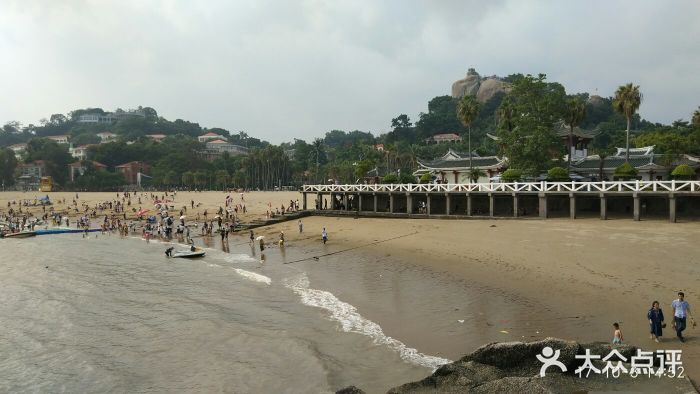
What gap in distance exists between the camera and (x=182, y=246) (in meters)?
38.2

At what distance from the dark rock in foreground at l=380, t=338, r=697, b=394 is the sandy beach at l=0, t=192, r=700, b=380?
70.3 inches

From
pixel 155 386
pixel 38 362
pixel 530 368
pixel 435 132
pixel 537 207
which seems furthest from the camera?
pixel 435 132

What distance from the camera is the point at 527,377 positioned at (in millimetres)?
8672

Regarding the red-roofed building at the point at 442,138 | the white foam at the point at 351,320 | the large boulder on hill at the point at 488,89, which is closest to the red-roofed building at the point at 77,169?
the red-roofed building at the point at 442,138

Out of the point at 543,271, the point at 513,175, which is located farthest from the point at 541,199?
the point at 543,271

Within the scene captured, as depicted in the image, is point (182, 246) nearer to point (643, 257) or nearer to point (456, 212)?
point (456, 212)

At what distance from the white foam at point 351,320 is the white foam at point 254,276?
100 centimetres

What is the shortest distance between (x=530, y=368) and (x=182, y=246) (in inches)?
1316

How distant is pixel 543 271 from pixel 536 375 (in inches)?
440

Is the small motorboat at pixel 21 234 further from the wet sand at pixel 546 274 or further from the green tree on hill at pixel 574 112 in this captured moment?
the green tree on hill at pixel 574 112

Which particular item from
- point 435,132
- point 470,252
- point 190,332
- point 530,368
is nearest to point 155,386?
point 190,332

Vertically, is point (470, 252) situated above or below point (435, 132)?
below

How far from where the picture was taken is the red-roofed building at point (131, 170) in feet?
424

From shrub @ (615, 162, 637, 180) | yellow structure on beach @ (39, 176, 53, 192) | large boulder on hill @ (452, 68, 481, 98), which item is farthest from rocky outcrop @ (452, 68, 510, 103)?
shrub @ (615, 162, 637, 180)
